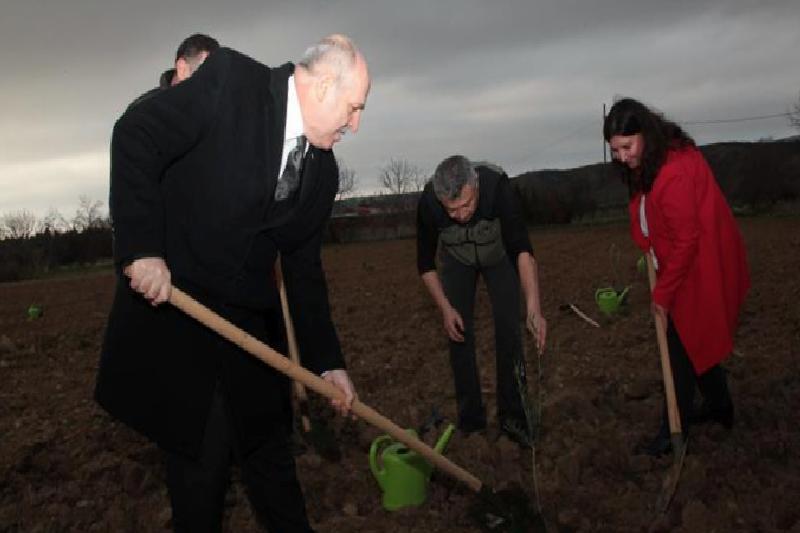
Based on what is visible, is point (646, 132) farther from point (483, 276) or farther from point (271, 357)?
point (271, 357)

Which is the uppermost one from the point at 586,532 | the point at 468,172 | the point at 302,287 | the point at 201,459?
the point at 468,172

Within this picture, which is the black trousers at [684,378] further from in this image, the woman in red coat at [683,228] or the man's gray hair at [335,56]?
the man's gray hair at [335,56]

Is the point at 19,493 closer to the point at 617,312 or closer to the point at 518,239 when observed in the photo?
the point at 518,239

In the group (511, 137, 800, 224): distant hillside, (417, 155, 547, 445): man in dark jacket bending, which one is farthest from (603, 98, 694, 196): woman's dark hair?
(511, 137, 800, 224): distant hillside

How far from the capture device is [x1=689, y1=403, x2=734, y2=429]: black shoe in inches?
144

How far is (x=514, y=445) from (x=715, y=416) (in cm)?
101

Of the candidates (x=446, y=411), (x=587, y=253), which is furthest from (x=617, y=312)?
(x=587, y=253)

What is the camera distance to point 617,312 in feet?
23.7

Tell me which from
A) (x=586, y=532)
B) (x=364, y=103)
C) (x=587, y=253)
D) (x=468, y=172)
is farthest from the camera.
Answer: (x=587, y=253)

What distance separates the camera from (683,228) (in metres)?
3.07

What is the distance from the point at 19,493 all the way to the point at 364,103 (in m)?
2.90

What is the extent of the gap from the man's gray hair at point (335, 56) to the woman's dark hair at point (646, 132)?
154cm

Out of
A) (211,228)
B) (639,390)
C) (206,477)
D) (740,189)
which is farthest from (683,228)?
(740,189)

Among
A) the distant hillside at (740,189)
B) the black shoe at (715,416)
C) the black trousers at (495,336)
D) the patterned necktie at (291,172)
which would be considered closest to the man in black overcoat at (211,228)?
the patterned necktie at (291,172)
